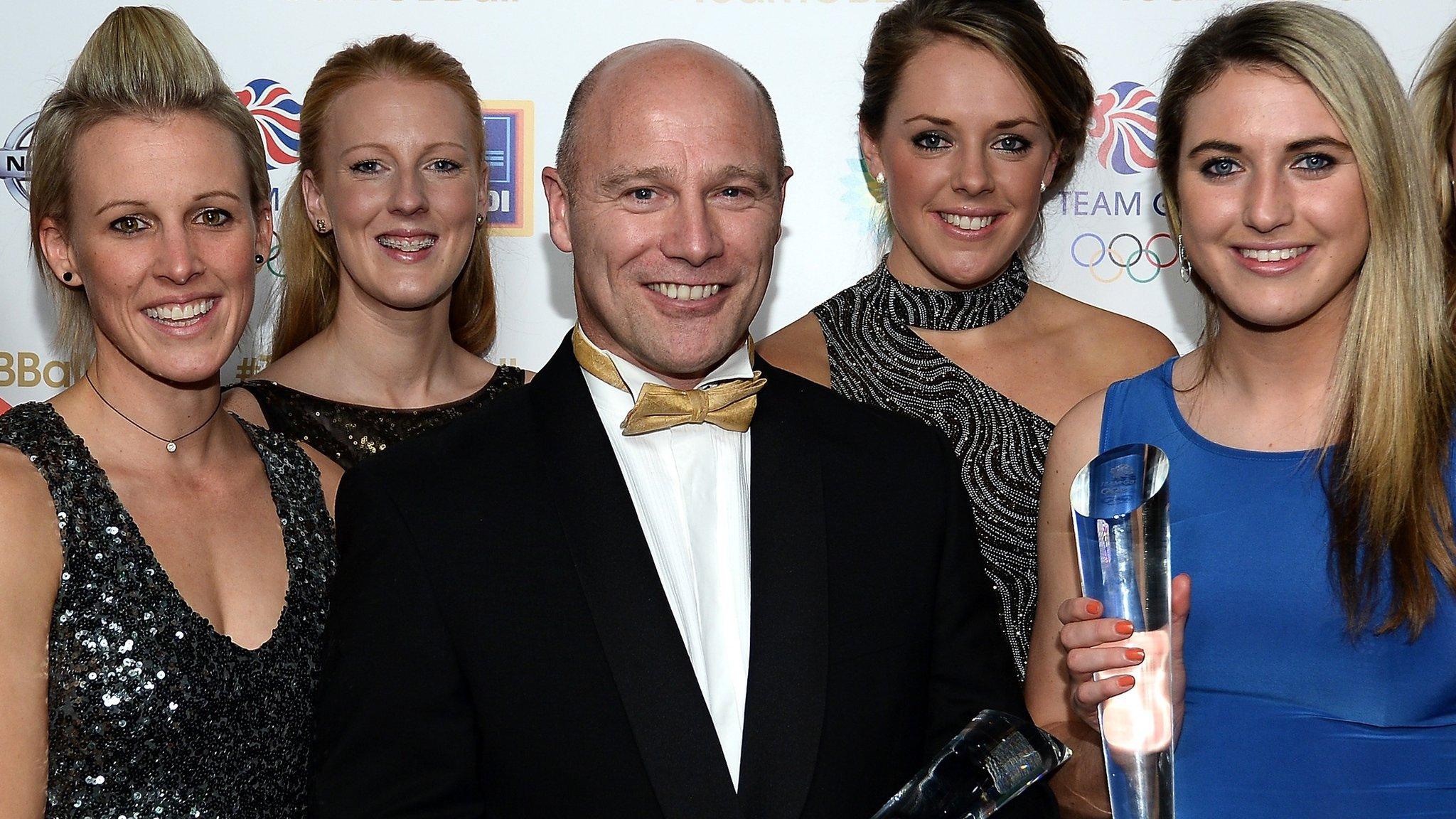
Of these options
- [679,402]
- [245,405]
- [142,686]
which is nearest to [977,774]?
[679,402]

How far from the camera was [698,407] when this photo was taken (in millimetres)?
1857

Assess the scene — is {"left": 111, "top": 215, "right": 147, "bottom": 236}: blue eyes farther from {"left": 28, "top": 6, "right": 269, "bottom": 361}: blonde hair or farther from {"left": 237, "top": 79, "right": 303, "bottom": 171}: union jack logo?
{"left": 237, "top": 79, "right": 303, "bottom": 171}: union jack logo

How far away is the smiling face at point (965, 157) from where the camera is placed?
2758mm

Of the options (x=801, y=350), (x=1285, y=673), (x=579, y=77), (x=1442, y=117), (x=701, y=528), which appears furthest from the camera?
(x=579, y=77)

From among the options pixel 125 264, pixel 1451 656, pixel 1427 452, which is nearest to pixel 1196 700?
pixel 1451 656

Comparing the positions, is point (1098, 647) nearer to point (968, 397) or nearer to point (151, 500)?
point (968, 397)

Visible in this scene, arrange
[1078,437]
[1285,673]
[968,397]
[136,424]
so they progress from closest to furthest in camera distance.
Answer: [1285,673] → [136,424] → [1078,437] → [968,397]

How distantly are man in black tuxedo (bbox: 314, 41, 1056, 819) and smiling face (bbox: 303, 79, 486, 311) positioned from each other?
84 cm

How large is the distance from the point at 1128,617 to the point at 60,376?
8.74 ft

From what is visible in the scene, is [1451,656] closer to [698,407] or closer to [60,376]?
[698,407]

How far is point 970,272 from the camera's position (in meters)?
2.80

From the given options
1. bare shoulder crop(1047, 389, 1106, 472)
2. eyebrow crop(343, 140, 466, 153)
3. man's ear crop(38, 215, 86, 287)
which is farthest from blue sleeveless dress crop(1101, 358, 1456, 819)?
man's ear crop(38, 215, 86, 287)

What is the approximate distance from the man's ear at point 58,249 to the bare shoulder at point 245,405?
49 centimetres

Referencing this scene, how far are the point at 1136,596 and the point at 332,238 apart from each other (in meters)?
1.90
